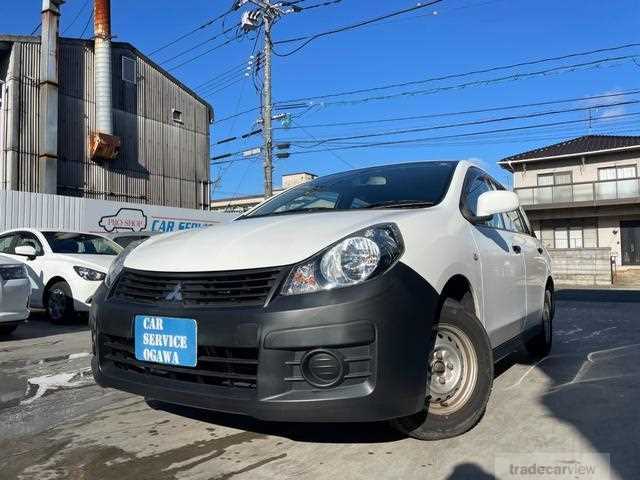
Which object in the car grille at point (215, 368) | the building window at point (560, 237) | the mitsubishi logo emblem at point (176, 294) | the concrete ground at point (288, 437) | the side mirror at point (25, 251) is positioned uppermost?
the building window at point (560, 237)

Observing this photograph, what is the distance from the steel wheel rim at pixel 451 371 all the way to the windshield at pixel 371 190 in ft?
2.56

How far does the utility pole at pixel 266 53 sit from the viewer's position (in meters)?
20.5

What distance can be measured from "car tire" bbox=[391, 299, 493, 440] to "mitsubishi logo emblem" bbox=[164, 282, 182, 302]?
1.23m

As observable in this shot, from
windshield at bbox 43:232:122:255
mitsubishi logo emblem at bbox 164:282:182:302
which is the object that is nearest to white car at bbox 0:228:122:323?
windshield at bbox 43:232:122:255

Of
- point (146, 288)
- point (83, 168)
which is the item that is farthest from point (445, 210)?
point (83, 168)

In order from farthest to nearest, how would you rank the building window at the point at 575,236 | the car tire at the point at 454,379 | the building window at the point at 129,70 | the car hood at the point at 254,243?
1. the building window at the point at 575,236
2. the building window at the point at 129,70
3. the car tire at the point at 454,379
4. the car hood at the point at 254,243

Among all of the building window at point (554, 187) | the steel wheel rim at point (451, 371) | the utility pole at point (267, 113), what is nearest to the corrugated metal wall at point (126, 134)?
the utility pole at point (267, 113)

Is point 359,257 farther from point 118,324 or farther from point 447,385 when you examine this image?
point 118,324

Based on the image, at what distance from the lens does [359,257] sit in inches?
101

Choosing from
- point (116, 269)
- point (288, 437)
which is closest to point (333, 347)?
point (288, 437)

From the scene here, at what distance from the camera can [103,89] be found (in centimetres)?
2339

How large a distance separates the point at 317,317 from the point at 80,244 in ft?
25.5

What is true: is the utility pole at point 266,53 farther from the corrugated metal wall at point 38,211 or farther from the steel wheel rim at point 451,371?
the steel wheel rim at point 451,371

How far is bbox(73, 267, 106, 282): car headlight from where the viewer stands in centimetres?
832
